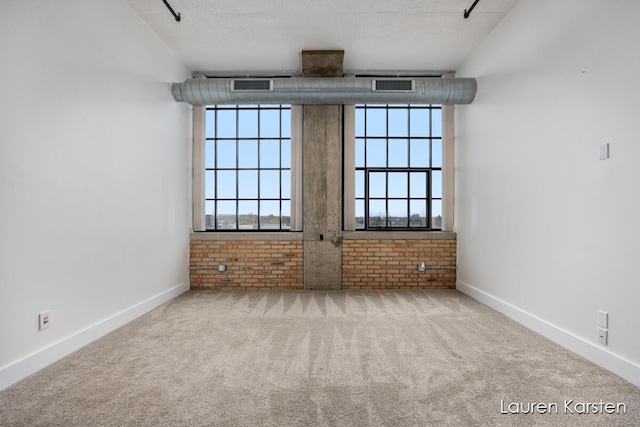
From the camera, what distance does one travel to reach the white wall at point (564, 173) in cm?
248

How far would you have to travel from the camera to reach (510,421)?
192 cm

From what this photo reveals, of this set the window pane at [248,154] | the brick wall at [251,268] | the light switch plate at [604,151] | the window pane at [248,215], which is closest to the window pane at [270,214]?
the window pane at [248,215]

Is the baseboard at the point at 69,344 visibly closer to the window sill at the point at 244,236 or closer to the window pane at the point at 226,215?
the window sill at the point at 244,236

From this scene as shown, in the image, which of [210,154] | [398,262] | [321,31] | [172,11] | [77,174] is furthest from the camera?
[210,154]

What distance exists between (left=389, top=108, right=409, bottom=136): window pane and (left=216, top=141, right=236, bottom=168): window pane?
2788mm

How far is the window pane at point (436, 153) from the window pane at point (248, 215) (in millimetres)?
3172

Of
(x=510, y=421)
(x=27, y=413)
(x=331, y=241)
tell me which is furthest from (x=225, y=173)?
(x=510, y=421)

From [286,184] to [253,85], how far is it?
1.69 m

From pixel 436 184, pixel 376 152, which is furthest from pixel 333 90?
pixel 436 184

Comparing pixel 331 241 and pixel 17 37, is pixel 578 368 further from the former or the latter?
pixel 17 37

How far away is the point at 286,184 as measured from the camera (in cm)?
578

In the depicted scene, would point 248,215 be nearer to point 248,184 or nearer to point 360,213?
point 248,184

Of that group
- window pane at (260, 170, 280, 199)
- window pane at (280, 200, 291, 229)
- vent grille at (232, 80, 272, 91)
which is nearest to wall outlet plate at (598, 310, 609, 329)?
window pane at (280, 200, 291, 229)

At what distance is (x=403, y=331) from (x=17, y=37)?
4.09m
